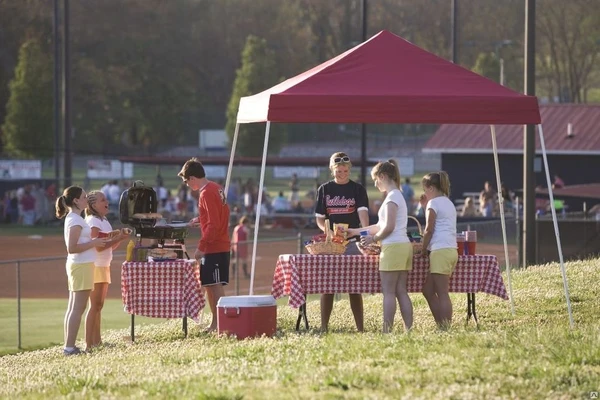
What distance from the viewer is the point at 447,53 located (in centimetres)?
8194

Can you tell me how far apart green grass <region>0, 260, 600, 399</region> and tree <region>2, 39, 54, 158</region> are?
47.5 metres

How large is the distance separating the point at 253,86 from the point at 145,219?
56.9 m

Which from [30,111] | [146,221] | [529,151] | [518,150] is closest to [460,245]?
[146,221]

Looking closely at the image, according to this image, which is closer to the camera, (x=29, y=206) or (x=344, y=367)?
(x=344, y=367)

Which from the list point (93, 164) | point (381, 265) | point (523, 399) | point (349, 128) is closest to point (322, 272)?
point (381, 265)

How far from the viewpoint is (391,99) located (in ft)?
38.9

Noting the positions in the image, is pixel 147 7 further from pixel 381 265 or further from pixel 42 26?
pixel 381 265

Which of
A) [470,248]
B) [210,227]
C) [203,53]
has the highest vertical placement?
[203,53]

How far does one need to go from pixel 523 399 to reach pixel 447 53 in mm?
75973

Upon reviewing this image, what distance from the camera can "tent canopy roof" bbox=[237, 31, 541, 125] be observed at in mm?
11719

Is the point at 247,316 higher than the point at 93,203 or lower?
lower

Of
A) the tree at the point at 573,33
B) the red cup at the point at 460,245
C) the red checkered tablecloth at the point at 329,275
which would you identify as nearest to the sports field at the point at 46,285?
the red checkered tablecloth at the point at 329,275

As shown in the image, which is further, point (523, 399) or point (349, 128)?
point (349, 128)

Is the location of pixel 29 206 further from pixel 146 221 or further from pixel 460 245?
pixel 460 245
